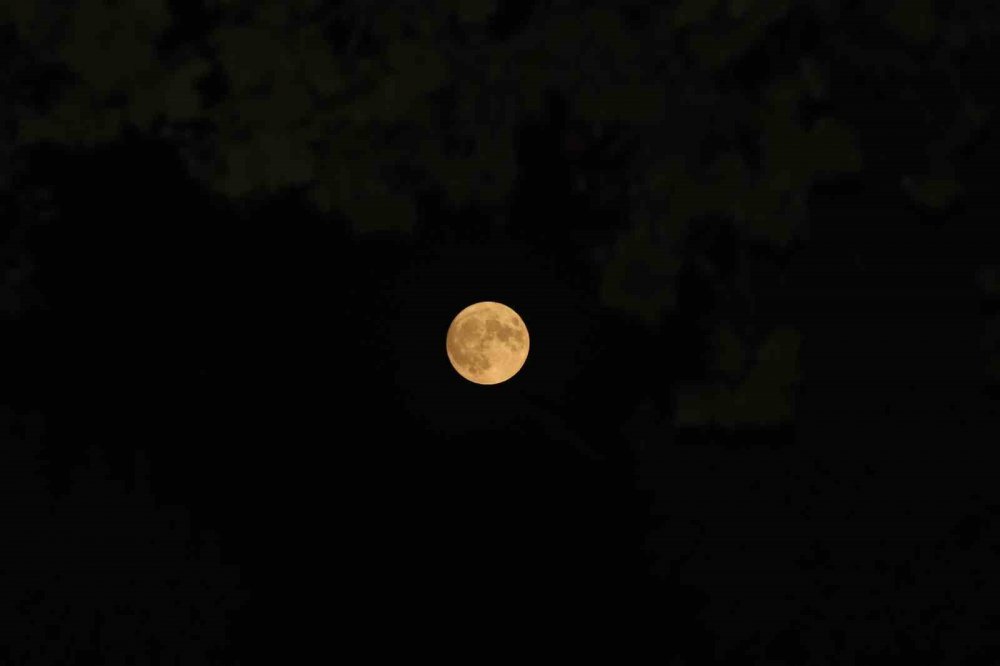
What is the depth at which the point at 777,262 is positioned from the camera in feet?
4.77

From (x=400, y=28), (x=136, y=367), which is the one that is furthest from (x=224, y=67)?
(x=136, y=367)

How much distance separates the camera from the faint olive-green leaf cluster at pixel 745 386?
55.9 inches

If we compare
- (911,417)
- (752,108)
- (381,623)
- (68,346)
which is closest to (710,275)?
(752,108)

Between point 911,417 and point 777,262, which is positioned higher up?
Result: point 777,262

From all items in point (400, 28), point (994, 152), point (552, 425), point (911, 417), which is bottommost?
point (552, 425)

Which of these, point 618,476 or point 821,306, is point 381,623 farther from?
point 821,306

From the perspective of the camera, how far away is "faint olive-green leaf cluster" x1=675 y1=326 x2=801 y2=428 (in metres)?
1.42

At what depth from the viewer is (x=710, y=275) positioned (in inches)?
57.1

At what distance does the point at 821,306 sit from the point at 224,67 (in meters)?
1.10

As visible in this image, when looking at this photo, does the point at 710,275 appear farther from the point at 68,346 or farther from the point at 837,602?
the point at 68,346

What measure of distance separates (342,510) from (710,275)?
757 millimetres

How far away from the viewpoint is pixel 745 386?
142 cm

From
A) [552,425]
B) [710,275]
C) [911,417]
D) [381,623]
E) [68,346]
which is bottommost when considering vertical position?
[381,623]

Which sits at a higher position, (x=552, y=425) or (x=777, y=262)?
(x=777, y=262)
